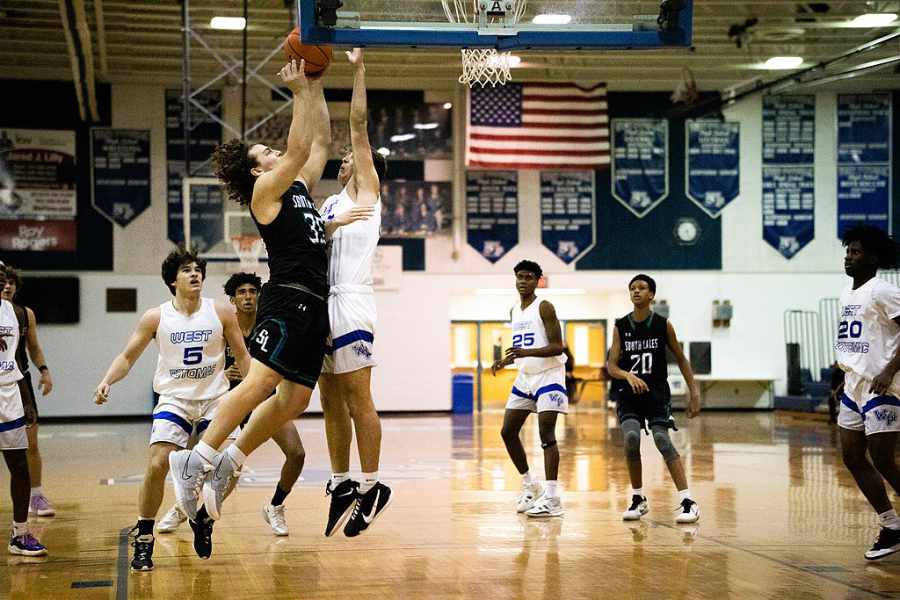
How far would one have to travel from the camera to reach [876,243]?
6.47 metres

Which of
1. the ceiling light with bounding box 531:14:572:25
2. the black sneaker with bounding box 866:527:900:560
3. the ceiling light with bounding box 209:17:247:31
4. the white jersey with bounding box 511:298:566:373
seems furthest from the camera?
the ceiling light with bounding box 209:17:247:31

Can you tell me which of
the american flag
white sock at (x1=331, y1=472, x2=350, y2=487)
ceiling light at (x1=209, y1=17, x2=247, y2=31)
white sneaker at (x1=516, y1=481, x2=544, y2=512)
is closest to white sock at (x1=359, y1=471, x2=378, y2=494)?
white sock at (x1=331, y1=472, x2=350, y2=487)

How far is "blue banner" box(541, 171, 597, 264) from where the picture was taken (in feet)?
74.0

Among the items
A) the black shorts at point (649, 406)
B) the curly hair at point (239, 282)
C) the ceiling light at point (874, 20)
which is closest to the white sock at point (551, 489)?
the black shorts at point (649, 406)

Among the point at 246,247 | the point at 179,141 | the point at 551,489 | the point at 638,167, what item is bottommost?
the point at 551,489

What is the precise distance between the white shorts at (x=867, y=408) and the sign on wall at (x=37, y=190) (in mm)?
17498

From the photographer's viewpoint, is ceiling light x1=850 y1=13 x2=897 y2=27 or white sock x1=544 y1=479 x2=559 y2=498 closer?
white sock x1=544 y1=479 x2=559 y2=498

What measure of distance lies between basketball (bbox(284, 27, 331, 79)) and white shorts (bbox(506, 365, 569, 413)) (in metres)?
3.55

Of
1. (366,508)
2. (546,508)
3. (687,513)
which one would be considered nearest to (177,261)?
(366,508)

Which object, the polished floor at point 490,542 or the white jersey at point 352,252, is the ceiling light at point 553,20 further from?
the polished floor at point 490,542

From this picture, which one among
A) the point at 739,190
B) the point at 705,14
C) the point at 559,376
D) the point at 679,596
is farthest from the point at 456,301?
the point at 679,596

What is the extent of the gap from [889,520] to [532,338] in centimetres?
323

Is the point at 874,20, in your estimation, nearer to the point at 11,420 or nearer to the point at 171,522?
the point at 171,522

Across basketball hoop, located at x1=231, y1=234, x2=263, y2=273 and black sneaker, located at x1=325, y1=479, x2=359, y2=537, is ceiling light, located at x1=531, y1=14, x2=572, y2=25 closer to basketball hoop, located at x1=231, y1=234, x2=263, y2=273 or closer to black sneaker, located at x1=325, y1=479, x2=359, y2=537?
black sneaker, located at x1=325, y1=479, x2=359, y2=537
